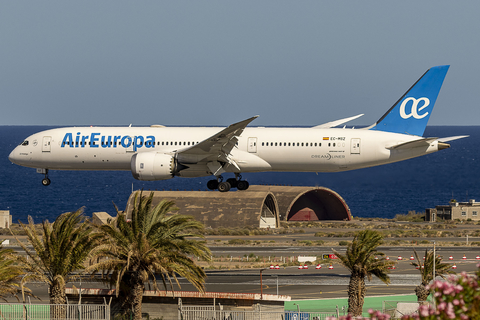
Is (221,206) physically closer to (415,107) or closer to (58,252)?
(415,107)

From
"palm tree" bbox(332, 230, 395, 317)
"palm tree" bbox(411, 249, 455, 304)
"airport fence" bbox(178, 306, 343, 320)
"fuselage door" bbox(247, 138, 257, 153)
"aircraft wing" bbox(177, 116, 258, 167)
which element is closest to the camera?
"airport fence" bbox(178, 306, 343, 320)

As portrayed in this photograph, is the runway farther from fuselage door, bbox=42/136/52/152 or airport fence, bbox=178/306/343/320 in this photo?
fuselage door, bbox=42/136/52/152

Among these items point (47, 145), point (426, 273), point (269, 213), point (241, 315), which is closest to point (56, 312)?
point (241, 315)

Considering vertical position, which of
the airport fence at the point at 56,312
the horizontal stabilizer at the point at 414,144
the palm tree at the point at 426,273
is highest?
the horizontal stabilizer at the point at 414,144

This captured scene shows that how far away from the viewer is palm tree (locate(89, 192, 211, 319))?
105ft

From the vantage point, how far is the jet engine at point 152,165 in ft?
165

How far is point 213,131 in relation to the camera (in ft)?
177

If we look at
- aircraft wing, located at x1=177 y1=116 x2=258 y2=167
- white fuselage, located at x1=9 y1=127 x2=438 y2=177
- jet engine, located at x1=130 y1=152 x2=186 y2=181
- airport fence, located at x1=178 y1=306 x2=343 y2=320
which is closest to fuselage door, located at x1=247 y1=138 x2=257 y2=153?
white fuselage, located at x1=9 y1=127 x2=438 y2=177

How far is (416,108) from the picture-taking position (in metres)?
54.7

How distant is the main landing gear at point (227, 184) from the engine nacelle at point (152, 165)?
4.09 metres

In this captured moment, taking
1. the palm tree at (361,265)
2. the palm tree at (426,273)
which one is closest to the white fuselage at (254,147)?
the palm tree at (426,273)

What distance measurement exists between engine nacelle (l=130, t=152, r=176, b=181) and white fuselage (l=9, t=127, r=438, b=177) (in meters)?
1.24

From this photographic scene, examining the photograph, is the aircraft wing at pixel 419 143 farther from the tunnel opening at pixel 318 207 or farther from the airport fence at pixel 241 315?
the tunnel opening at pixel 318 207

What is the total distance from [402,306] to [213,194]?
191ft
